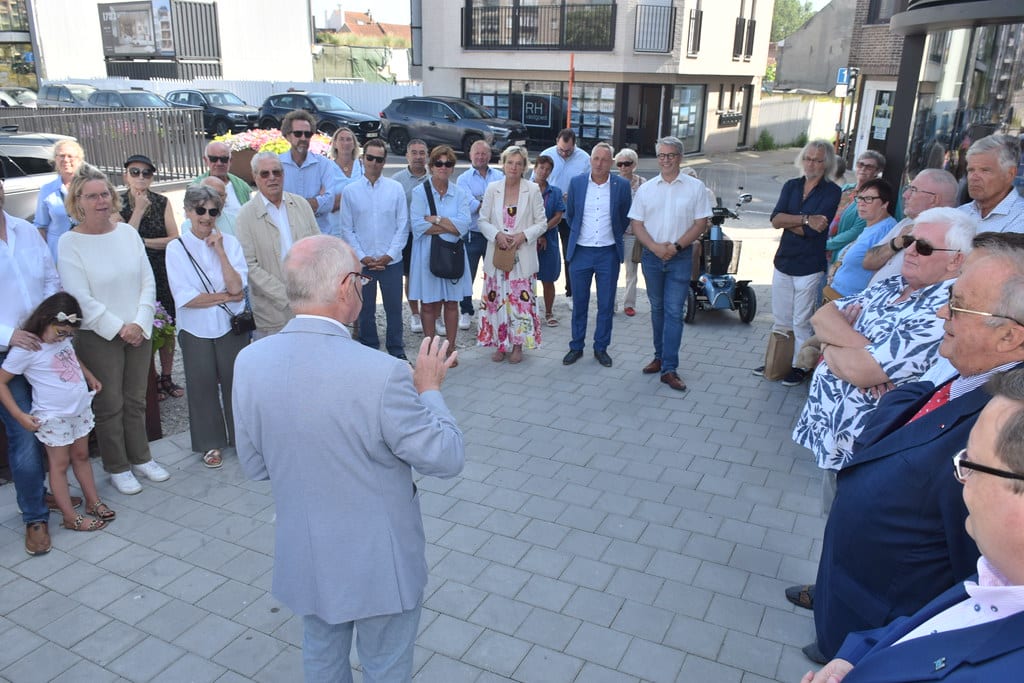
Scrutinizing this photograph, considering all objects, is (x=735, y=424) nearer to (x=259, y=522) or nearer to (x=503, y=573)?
(x=503, y=573)

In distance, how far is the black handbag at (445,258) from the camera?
21.6ft

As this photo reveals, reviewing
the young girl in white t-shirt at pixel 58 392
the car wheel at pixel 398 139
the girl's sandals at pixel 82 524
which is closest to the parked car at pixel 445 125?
the car wheel at pixel 398 139

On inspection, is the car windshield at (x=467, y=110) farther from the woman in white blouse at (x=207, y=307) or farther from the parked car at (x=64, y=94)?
the woman in white blouse at (x=207, y=307)

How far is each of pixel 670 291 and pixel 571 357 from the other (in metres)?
1.14

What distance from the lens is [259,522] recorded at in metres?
4.33

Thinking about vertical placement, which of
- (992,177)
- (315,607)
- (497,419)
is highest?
(992,177)

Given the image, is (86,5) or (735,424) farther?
(86,5)

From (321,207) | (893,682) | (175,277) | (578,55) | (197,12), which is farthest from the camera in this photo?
(197,12)

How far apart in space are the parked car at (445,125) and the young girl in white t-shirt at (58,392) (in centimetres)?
1863

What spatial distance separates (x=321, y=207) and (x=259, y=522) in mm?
3387

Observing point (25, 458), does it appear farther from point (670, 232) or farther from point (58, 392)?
point (670, 232)

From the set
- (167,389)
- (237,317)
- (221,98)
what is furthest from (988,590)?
(221,98)

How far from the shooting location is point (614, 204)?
6.55 metres

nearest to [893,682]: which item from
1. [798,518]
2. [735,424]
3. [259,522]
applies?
[798,518]
